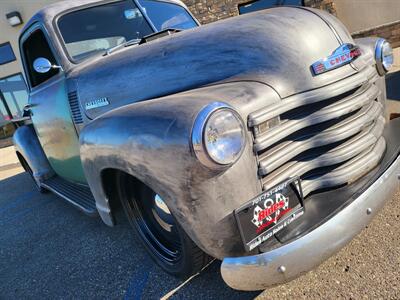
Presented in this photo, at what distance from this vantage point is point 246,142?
153 centimetres

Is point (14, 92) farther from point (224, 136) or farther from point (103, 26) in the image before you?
point (224, 136)

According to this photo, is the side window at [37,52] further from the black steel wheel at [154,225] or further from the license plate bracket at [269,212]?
the license plate bracket at [269,212]

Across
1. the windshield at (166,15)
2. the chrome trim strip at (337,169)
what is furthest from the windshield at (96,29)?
the chrome trim strip at (337,169)

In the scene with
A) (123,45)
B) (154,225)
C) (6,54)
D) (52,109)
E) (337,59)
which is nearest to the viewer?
(337,59)

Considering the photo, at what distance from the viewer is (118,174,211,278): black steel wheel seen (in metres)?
2.09

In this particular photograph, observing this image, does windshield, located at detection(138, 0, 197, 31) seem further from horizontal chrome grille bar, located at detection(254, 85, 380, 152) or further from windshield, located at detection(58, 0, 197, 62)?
horizontal chrome grille bar, located at detection(254, 85, 380, 152)

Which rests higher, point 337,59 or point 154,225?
point 337,59

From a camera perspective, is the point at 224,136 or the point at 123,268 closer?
the point at 224,136

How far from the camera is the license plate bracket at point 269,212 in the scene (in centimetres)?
149

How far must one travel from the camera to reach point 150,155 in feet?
5.31

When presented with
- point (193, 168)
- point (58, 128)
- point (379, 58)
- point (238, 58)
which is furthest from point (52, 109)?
point (379, 58)

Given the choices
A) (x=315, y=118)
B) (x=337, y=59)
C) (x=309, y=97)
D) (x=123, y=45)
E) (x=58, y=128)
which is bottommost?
(x=58, y=128)

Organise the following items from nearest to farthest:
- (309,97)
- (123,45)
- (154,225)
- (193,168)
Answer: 1. (193,168)
2. (309,97)
3. (154,225)
4. (123,45)

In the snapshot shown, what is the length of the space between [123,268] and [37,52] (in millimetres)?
2248
